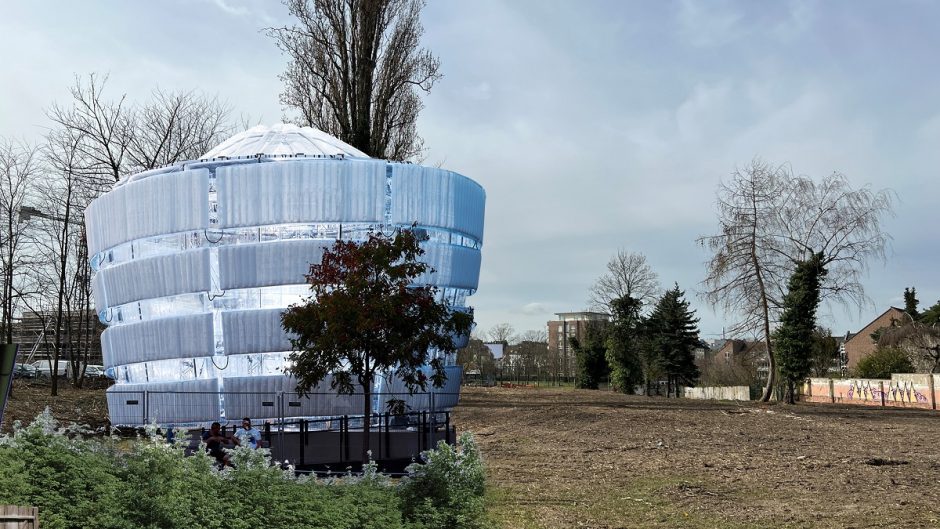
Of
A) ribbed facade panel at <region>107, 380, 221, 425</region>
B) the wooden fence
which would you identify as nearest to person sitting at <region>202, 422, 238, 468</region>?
ribbed facade panel at <region>107, 380, 221, 425</region>

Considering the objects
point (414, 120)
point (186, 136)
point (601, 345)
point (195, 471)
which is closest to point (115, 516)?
point (195, 471)

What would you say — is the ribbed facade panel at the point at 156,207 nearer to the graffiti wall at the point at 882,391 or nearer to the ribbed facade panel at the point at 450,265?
the ribbed facade panel at the point at 450,265

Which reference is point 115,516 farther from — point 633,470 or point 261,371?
point 261,371

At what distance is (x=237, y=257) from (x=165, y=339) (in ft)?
11.6

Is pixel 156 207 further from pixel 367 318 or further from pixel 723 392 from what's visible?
pixel 723 392

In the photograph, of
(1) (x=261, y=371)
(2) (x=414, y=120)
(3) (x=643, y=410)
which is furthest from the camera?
(2) (x=414, y=120)

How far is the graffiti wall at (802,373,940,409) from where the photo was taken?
144 feet

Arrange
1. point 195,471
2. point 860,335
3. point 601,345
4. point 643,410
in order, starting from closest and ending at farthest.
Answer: point 195,471
point 643,410
point 601,345
point 860,335

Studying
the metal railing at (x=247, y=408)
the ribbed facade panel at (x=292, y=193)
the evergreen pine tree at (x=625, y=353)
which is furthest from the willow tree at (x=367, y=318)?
the evergreen pine tree at (x=625, y=353)

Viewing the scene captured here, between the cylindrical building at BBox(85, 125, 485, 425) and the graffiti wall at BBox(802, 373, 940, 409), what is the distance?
25651 millimetres

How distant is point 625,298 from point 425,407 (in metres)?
39.0

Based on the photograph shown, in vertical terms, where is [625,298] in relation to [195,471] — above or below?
above

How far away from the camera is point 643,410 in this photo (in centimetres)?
3538

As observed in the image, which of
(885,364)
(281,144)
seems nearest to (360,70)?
(281,144)
